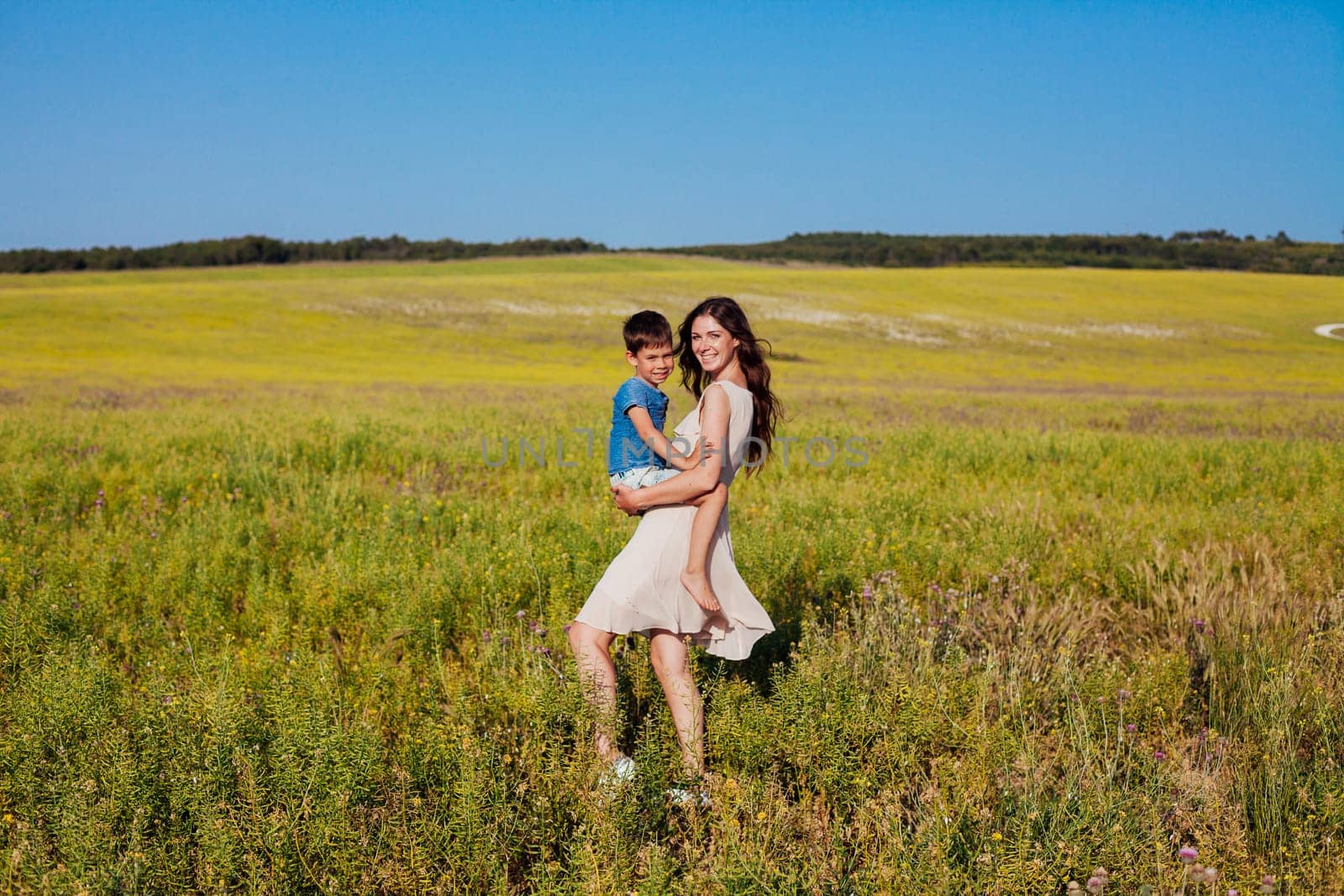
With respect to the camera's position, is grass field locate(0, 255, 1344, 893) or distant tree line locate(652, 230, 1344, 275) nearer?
grass field locate(0, 255, 1344, 893)

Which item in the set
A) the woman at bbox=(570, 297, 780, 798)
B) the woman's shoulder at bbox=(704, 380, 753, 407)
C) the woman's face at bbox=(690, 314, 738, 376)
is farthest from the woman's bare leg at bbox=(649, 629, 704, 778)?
the woman's face at bbox=(690, 314, 738, 376)

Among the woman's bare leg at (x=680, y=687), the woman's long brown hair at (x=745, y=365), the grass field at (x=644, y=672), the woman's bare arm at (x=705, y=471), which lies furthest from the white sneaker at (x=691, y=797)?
the woman's long brown hair at (x=745, y=365)

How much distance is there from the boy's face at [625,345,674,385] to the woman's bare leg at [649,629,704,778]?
37.5 inches

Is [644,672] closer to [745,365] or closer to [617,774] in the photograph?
[617,774]

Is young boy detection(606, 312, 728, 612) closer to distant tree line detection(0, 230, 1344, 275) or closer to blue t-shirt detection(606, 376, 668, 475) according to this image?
blue t-shirt detection(606, 376, 668, 475)

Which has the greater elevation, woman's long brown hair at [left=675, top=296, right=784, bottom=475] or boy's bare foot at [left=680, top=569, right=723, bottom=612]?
woman's long brown hair at [left=675, top=296, right=784, bottom=475]

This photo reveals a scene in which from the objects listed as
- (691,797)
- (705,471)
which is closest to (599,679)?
(691,797)

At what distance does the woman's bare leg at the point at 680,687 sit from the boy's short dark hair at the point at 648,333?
1065mm

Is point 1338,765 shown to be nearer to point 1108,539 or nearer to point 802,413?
point 1108,539

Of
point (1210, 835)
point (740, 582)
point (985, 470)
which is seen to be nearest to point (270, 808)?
point (740, 582)

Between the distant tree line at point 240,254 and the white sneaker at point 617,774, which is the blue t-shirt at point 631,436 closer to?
the white sneaker at point 617,774

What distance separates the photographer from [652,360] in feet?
10.9

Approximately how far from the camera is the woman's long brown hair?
3326mm

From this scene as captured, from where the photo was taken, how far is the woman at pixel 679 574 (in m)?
3.19
